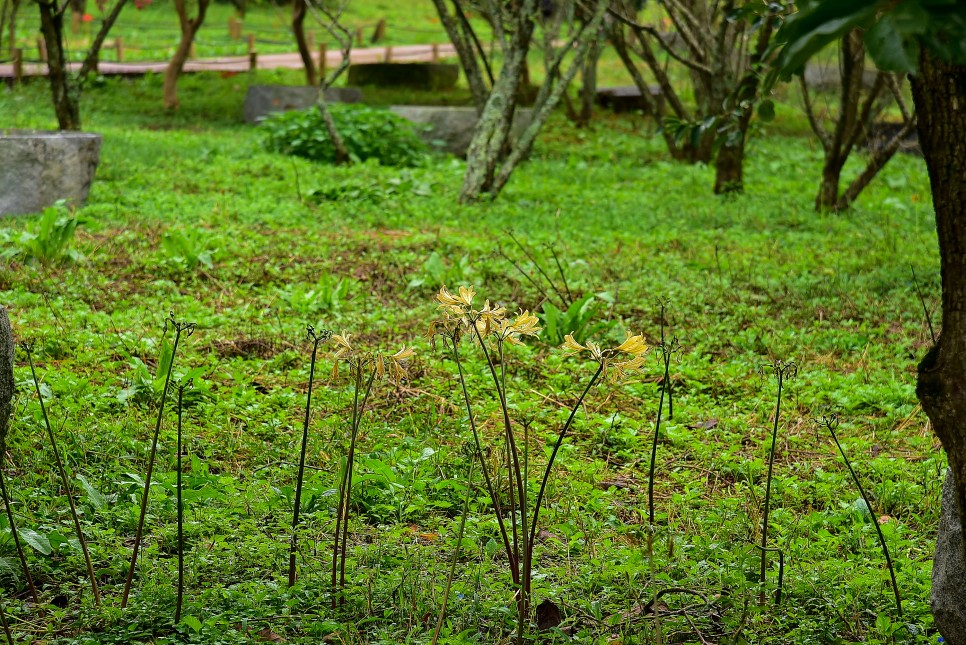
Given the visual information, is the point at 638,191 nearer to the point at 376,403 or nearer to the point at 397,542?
the point at 376,403

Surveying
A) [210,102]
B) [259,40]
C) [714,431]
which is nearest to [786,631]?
[714,431]

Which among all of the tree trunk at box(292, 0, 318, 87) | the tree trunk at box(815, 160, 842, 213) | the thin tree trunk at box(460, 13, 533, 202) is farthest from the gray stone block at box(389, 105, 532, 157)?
the tree trunk at box(815, 160, 842, 213)

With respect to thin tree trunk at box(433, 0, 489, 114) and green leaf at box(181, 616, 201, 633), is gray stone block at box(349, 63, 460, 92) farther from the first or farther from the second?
green leaf at box(181, 616, 201, 633)

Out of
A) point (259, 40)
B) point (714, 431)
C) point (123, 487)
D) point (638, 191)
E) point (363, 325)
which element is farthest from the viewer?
point (259, 40)

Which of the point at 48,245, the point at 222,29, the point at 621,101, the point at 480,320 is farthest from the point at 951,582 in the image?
the point at 222,29

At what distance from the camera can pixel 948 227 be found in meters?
1.88

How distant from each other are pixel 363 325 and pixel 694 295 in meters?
1.98

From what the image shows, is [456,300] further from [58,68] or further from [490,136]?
[58,68]

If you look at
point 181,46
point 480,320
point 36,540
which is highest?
point 480,320

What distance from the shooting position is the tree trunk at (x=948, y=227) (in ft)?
6.03

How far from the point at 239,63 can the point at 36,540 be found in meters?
19.5

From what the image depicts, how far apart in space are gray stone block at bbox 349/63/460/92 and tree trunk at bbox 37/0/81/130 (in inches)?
359

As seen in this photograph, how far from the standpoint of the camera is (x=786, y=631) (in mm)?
2471

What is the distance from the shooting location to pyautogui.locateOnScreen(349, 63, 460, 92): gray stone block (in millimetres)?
18734
